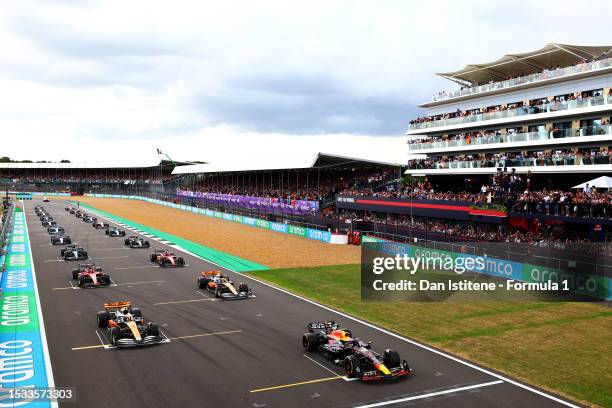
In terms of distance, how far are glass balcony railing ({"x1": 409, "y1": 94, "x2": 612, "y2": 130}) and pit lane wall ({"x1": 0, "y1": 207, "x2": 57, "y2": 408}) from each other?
114 ft

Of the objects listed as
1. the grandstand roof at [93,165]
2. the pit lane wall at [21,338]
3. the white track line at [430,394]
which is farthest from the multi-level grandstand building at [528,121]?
the grandstand roof at [93,165]

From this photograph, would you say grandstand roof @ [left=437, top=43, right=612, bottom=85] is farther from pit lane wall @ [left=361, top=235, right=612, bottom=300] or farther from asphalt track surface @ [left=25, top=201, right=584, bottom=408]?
asphalt track surface @ [left=25, top=201, right=584, bottom=408]

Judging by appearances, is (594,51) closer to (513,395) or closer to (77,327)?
(513,395)

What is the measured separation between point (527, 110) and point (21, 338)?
3775cm

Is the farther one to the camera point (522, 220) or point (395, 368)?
point (522, 220)

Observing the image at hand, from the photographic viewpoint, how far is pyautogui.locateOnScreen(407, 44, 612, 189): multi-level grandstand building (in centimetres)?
3659

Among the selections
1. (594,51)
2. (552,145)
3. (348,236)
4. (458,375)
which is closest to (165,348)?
(458,375)

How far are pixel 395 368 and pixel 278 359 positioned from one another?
3.57 metres

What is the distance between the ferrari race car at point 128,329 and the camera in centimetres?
1728

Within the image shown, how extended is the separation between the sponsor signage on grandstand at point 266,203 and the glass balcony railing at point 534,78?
1731 cm

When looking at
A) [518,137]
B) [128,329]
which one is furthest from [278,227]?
[128,329]

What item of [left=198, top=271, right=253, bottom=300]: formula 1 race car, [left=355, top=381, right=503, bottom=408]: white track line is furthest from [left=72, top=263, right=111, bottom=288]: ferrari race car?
[left=355, top=381, right=503, bottom=408]: white track line

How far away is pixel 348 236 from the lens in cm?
4612

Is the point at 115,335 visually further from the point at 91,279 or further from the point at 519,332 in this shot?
the point at 519,332
